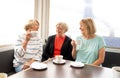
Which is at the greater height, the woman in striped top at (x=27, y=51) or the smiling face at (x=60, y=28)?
the smiling face at (x=60, y=28)

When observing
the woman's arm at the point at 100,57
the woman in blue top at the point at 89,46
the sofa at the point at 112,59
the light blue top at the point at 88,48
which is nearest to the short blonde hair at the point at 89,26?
the woman in blue top at the point at 89,46

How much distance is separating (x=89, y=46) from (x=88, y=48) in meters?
0.03

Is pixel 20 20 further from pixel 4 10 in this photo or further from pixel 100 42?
pixel 100 42

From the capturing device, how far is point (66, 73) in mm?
1534

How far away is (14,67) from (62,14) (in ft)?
4.47

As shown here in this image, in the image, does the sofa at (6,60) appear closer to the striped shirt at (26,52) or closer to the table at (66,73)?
the striped shirt at (26,52)

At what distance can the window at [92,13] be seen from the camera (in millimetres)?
2691

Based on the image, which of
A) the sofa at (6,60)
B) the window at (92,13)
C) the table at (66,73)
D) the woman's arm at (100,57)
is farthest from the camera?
the window at (92,13)

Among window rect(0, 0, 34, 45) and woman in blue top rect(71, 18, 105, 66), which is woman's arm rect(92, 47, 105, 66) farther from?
window rect(0, 0, 34, 45)

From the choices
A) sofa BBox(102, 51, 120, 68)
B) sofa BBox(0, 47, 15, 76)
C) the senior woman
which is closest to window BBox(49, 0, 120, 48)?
sofa BBox(102, 51, 120, 68)

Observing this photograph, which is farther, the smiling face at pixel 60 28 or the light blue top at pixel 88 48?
the smiling face at pixel 60 28

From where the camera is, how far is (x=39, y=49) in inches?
93.9

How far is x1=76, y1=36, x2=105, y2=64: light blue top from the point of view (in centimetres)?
212

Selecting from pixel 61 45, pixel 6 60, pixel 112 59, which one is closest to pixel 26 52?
pixel 6 60
